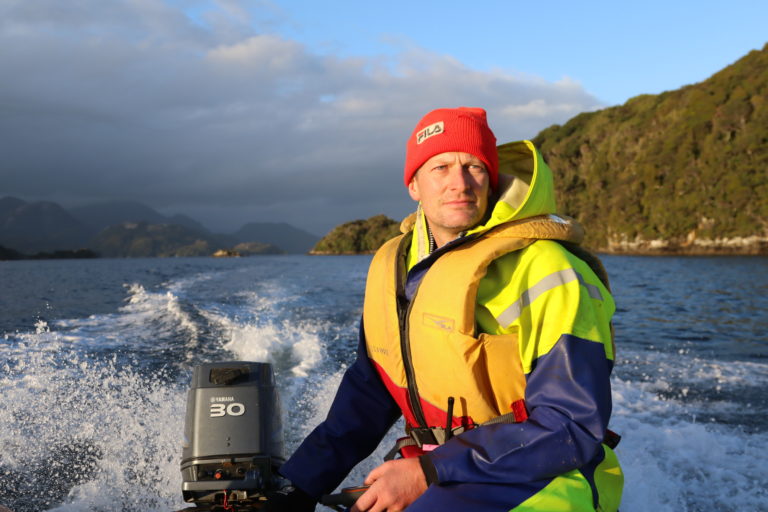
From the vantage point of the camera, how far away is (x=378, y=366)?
2703mm

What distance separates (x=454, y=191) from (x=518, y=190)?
0.27 m

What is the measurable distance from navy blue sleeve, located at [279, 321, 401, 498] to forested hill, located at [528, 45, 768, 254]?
304 feet

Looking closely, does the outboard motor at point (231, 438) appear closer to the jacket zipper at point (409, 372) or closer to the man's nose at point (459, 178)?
the jacket zipper at point (409, 372)

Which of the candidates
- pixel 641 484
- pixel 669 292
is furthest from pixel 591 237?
pixel 641 484

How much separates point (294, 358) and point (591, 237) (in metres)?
116

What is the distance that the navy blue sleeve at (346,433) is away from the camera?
251 centimetres

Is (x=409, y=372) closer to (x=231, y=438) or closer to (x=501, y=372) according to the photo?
(x=501, y=372)

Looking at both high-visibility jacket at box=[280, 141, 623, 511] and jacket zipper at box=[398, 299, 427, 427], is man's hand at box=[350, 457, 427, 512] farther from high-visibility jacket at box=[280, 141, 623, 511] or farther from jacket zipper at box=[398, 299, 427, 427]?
jacket zipper at box=[398, 299, 427, 427]

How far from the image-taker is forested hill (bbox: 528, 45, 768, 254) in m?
A: 85.0

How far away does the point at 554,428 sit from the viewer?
178 cm

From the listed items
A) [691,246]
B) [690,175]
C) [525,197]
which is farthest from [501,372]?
[690,175]

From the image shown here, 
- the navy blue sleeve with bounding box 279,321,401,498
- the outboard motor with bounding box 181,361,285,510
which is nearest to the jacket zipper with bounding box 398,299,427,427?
the navy blue sleeve with bounding box 279,321,401,498

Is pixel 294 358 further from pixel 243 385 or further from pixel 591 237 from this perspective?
pixel 591 237

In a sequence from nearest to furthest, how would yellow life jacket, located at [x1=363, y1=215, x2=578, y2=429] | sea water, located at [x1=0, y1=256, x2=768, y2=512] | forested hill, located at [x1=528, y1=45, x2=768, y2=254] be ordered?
yellow life jacket, located at [x1=363, y1=215, x2=578, y2=429] < sea water, located at [x1=0, y1=256, x2=768, y2=512] < forested hill, located at [x1=528, y1=45, x2=768, y2=254]
